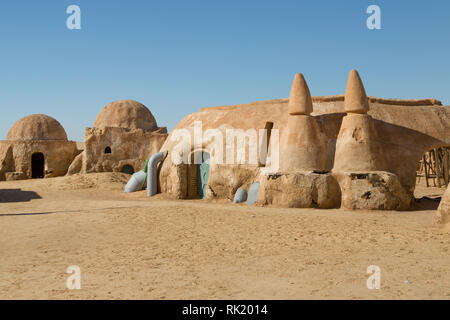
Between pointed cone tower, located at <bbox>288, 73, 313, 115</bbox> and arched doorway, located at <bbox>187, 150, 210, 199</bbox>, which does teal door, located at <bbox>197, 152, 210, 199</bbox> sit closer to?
arched doorway, located at <bbox>187, 150, 210, 199</bbox>

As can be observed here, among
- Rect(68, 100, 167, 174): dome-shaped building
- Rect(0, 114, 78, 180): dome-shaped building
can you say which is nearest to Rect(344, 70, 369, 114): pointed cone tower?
Rect(68, 100, 167, 174): dome-shaped building

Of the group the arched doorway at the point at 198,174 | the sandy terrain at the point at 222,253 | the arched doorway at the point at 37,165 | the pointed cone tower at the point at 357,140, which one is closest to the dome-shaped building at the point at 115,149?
the arched doorway at the point at 37,165

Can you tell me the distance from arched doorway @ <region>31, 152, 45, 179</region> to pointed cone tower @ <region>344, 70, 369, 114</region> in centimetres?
2019

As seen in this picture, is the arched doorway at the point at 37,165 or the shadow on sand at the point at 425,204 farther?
the arched doorway at the point at 37,165

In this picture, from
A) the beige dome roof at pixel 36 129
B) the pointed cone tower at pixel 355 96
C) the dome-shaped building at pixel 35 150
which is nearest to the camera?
the pointed cone tower at pixel 355 96

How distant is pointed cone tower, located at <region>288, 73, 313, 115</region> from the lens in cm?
1239

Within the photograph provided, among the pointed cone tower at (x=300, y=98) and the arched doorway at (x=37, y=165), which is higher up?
the pointed cone tower at (x=300, y=98)

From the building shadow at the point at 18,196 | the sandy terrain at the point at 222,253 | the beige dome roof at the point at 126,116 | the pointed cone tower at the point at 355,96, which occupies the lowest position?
the sandy terrain at the point at 222,253

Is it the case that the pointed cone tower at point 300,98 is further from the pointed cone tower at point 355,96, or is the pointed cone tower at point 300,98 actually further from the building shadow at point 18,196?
the building shadow at point 18,196

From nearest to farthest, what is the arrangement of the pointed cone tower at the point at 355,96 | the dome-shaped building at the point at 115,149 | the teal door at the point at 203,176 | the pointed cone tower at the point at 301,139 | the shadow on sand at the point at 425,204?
the shadow on sand at the point at 425,204
the pointed cone tower at the point at 355,96
the pointed cone tower at the point at 301,139
the teal door at the point at 203,176
the dome-shaped building at the point at 115,149

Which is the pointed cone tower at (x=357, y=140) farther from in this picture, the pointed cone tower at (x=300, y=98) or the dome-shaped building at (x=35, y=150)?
the dome-shaped building at (x=35, y=150)

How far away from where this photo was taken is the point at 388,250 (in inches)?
234

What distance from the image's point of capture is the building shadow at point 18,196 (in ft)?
44.6
